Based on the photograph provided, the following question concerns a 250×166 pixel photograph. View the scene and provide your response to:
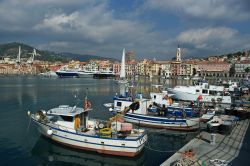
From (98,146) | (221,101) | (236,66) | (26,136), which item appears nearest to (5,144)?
(26,136)

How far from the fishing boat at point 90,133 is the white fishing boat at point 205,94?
879 inches

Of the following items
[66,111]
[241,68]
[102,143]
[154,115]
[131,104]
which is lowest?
[102,143]

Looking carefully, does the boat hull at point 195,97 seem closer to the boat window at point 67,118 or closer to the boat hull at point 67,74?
the boat window at point 67,118

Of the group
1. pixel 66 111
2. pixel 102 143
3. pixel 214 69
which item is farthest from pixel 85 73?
pixel 102 143

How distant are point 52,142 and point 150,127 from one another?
899 centimetres

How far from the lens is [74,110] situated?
2081cm

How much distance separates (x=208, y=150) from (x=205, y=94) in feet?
90.8

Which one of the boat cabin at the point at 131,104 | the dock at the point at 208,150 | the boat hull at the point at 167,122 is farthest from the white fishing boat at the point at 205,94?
the dock at the point at 208,150

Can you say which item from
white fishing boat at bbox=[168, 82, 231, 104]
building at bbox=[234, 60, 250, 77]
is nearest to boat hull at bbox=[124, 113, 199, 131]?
white fishing boat at bbox=[168, 82, 231, 104]

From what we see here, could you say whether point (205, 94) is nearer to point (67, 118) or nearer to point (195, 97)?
point (195, 97)

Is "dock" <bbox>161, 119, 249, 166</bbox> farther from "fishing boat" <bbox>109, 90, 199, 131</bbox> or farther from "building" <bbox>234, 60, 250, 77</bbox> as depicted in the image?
"building" <bbox>234, 60, 250, 77</bbox>

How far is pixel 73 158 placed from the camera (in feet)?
61.3

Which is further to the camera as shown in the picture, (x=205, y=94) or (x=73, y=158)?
(x=205, y=94)

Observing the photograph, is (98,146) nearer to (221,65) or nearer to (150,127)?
(150,127)
